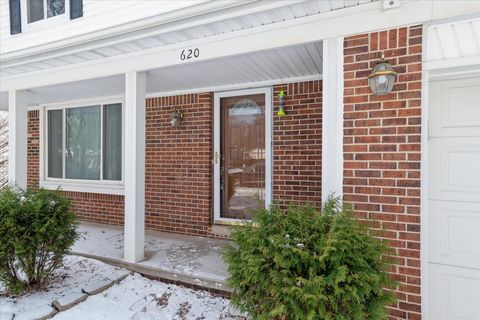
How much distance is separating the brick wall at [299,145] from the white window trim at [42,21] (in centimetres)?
320

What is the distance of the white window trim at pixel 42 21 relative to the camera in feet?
14.7

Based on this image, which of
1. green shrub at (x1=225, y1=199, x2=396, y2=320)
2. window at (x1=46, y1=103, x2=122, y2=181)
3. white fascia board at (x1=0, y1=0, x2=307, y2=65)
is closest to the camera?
green shrub at (x1=225, y1=199, x2=396, y2=320)

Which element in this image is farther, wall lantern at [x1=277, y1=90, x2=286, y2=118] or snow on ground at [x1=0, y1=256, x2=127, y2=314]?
wall lantern at [x1=277, y1=90, x2=286, y2=118]

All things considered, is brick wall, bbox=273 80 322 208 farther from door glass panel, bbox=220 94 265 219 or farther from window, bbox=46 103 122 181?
window, bbox=46 103 122 181

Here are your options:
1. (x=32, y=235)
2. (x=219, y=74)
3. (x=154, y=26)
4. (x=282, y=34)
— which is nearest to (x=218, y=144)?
(x=219, y=74)

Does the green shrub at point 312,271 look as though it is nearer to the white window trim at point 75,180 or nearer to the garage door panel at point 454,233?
the garage door panel at point 454,233

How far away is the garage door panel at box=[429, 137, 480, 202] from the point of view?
2.62m

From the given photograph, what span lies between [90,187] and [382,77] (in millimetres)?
5565

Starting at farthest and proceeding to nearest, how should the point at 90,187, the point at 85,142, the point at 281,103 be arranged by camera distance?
the point at 85,142
the point at 90,187
the point at 281,103

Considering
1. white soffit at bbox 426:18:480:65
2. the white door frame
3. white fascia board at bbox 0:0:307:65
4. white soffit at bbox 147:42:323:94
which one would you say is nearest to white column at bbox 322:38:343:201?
white soffit at bbox 147:42:323:94

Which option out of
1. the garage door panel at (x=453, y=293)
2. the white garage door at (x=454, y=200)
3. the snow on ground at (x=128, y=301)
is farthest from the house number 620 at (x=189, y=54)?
the garage door panel at (x=453, y=293)

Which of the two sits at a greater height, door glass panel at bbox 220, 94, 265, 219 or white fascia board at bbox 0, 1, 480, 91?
white fascia board at bbox 0, 1, 480, 91

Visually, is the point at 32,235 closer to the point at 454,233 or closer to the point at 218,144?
the point at 218,144

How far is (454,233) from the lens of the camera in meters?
2.68
